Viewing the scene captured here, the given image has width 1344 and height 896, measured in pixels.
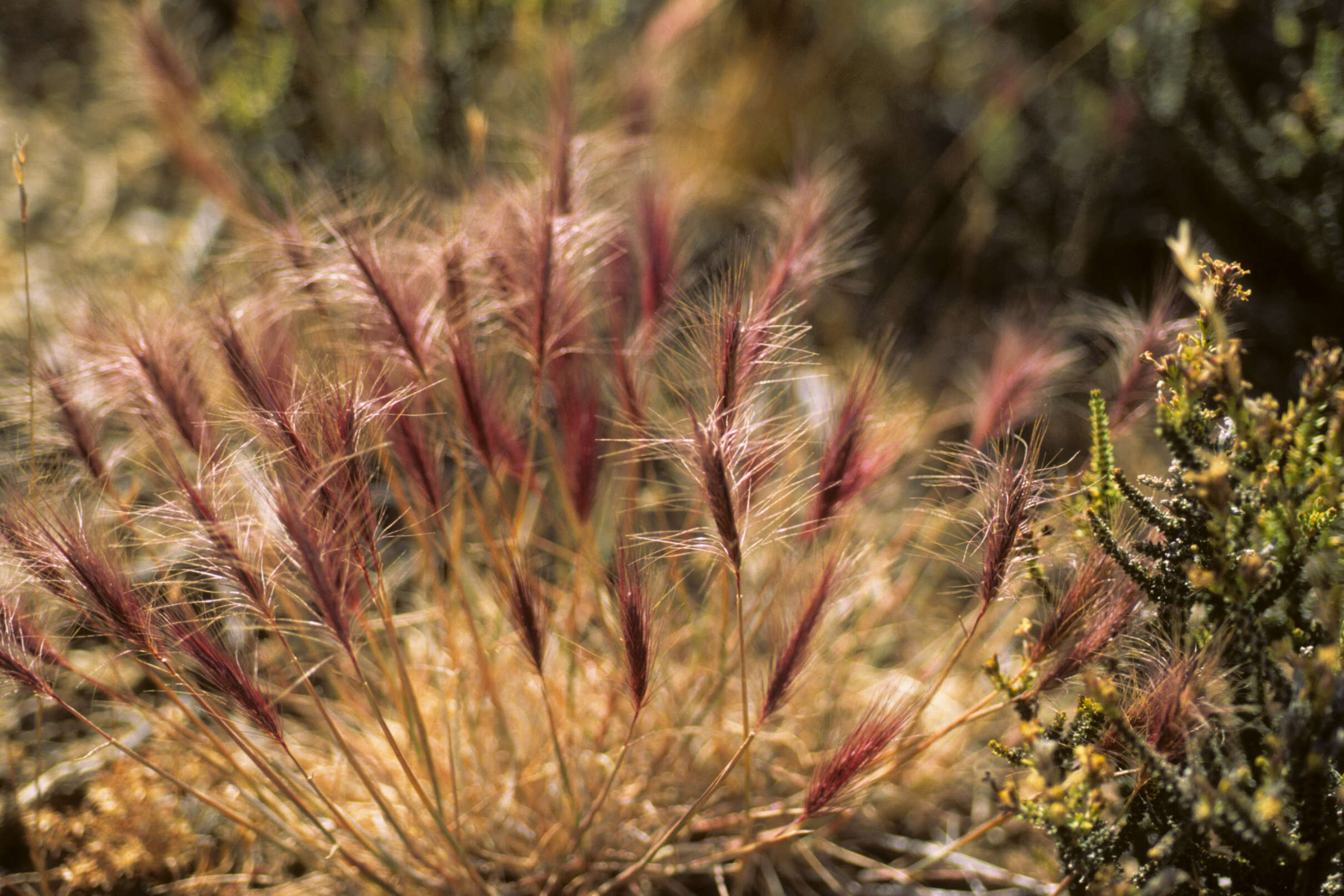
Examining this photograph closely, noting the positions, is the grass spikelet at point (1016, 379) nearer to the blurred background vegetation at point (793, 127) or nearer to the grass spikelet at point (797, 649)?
the blurred background vegetation at point (793, 127)

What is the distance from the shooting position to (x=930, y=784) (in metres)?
1.67

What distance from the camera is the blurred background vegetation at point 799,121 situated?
2053 millimetres

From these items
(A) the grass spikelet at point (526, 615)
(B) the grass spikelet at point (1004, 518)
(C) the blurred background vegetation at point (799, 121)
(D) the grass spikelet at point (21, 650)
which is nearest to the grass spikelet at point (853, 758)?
(B) the grass spikelet at point (1004, 518)

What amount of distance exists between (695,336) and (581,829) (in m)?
0.71

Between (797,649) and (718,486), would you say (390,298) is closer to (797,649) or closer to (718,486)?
(718,486)

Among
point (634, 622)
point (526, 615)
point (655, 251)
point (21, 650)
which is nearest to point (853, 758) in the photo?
point (634, 622)

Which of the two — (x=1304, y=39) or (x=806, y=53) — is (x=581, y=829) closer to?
(x=1304, y=39)

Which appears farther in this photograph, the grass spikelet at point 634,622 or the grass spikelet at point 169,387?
the grass spikelet at point 169,387

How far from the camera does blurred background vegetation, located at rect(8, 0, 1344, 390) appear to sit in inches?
80.8

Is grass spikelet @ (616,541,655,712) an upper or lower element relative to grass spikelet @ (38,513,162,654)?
lower

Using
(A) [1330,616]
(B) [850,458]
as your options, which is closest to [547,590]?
(B) [850,458]

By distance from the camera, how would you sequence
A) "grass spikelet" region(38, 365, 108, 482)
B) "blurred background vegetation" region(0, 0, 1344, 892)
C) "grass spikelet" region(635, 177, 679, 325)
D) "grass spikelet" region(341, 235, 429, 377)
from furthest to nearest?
"blurred background vegetation" region(0, 0, 1344, 892) → "grass spikelet" region(635, 177, 679, 325) → "grass spikelet" region(38, 365, 108, 482) → "grass spikelet" region(341, 235, 429, 377)

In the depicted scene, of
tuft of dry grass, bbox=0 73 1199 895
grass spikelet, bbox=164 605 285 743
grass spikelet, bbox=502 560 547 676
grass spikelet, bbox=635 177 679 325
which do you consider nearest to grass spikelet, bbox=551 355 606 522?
tuft of dry grass, bbox=0 73 1199 895

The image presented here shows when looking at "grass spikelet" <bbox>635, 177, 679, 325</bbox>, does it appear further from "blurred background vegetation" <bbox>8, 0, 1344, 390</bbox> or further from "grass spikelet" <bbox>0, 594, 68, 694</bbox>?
"grass spikelet" <bbox>0, 594, 68, 694</bbox>
